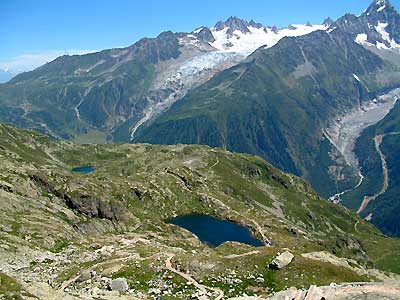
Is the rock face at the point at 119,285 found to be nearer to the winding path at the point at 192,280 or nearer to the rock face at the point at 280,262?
the winding path at the point at 192,280

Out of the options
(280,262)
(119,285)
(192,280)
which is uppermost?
(119,285)

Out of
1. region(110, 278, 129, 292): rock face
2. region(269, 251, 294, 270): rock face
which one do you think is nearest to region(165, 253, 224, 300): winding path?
region(110, 278, 129, 292): rock face

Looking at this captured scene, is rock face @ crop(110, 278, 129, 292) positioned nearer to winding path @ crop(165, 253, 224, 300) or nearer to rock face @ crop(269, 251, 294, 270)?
winding path @ crop(165, 253, 224, 300)

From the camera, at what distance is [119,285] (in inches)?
3105

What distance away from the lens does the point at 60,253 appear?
114 m

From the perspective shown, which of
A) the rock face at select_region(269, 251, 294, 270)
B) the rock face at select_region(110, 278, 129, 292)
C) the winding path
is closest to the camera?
the rock face at select_region(110, 278, 129, 292)

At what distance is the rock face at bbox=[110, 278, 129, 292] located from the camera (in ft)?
255

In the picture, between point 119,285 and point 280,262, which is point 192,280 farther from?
point 280,262

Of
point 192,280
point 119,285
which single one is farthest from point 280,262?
point 119,285

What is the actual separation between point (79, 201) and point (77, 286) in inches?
4449

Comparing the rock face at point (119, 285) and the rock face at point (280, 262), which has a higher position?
the rock face at point (119, 285)

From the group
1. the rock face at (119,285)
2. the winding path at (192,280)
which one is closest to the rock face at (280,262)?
the winding path at (192,280)

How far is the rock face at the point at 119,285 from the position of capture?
7786cm

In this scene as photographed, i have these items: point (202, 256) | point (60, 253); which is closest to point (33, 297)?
point (202, 256)
